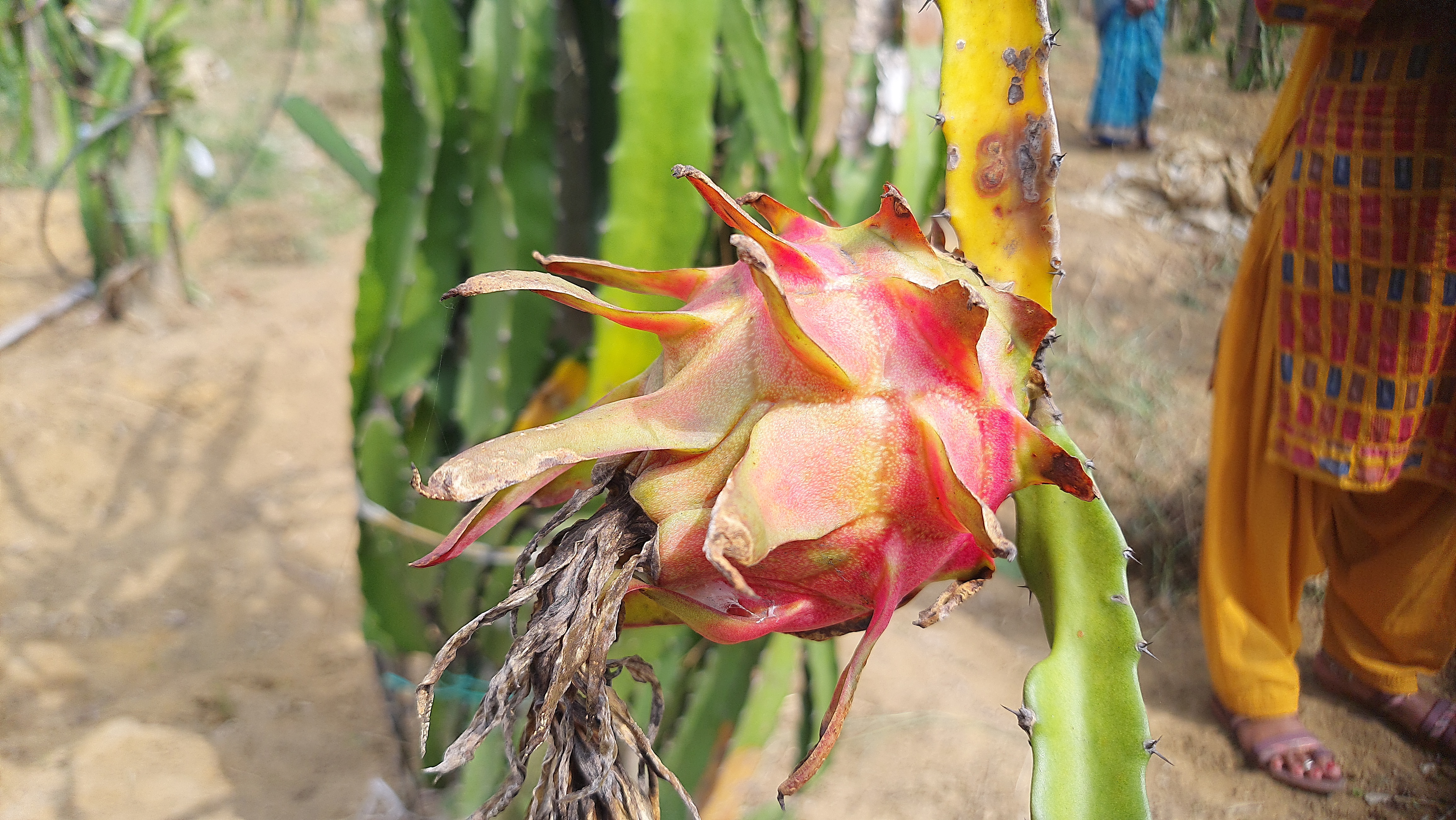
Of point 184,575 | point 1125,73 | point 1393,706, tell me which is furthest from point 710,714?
point 1125,73

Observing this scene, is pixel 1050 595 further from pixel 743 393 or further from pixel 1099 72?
pixel 1099 72

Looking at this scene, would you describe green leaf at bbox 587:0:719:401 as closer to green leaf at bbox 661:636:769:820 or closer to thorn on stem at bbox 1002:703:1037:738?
green leaf at bbox 661:636:769:820

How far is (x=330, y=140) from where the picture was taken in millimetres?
1168

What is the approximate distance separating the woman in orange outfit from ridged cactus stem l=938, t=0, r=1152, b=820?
0.71 meters

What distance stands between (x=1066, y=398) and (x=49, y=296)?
3728 millimetres

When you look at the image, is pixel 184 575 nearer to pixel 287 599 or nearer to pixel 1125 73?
pixel 287 599

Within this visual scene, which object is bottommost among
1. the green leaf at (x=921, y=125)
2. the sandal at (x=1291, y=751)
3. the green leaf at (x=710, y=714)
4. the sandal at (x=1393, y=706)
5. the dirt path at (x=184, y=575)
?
the sandal at (x=1291, y=751)

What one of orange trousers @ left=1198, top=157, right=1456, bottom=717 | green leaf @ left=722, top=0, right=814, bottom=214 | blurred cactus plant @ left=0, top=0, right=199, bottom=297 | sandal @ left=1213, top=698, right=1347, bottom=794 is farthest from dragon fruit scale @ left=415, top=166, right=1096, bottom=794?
blurred cactus plant @ left=0, top=0, right=199, bottom=297

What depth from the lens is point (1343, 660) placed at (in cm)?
170

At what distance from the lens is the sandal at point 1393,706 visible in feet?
5.17

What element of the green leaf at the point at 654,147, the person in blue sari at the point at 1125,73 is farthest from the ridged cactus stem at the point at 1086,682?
the person in blue sari at the point at 1125,73

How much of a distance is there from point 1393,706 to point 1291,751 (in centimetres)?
22

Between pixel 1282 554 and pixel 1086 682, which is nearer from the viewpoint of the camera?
pixel 1086 682

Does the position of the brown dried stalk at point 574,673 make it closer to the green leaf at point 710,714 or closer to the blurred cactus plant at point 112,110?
the green leaf at point 710,714
